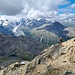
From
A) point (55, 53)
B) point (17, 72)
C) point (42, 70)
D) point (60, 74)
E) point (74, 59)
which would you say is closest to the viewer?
point (60, 74)

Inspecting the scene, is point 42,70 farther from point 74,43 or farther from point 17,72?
point 74,43

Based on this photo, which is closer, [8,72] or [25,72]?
[25,72]

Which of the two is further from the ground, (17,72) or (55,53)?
(55,53)

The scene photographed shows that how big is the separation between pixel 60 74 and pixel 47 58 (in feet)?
76.5

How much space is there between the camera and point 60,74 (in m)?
51.9

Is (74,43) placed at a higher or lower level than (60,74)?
higher

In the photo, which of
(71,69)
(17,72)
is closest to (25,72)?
(17,72)

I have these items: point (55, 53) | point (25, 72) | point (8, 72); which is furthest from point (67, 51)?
point (8, 72)

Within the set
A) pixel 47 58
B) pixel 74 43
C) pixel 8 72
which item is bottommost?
pixel 8 72

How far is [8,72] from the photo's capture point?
3093 inches

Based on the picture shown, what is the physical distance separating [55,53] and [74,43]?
845 cm

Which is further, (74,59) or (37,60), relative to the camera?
(37,60)

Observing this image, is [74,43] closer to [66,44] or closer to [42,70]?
[66,44]

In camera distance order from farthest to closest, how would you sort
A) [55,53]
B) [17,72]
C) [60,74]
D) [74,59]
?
[55,53]
[17,72]
[74,59]
[60,74]
